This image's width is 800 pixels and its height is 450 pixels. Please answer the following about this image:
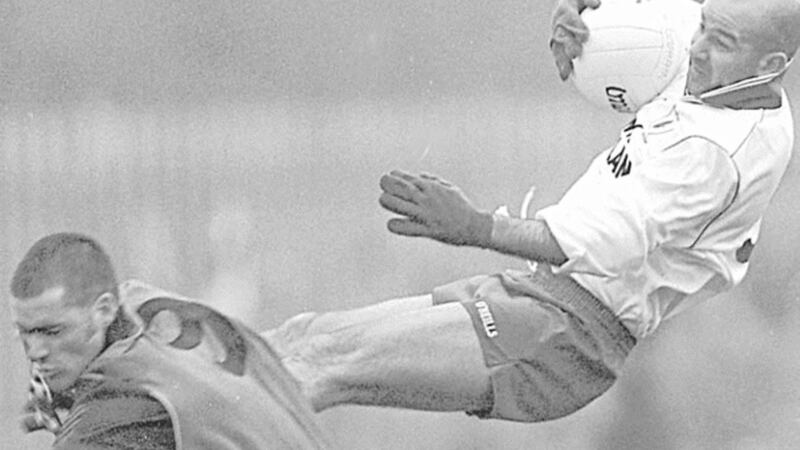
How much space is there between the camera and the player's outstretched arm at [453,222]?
2.45 m

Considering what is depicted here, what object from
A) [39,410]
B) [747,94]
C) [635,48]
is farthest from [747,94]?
[39,410]

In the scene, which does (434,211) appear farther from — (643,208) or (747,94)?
(747,94)

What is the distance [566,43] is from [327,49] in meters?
0.28

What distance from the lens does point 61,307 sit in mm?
2510

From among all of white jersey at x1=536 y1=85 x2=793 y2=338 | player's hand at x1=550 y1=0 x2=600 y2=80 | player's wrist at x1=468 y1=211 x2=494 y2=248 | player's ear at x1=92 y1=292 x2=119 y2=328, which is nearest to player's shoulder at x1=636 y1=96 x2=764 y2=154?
white jersey at x1=536 y1=85 x2=793 y2=338

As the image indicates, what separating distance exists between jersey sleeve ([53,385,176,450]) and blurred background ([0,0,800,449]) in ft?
0.20

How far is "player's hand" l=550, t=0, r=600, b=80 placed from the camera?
254cm

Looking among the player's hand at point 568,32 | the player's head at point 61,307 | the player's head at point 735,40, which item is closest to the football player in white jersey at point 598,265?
the player's head at point 735,40

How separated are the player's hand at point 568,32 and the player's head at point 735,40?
0.13 m

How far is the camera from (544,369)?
2.58 m

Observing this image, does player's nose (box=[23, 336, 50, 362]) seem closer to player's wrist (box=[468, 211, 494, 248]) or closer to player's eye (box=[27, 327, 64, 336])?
player's eye (box=[27, 327, 64, 336])

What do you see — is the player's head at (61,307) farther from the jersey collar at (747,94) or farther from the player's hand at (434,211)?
the jersey collar at (747,94)

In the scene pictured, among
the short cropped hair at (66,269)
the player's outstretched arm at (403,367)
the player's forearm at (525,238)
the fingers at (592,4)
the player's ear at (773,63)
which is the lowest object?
the player's outstretched arm at (403,367)

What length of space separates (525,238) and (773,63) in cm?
36
